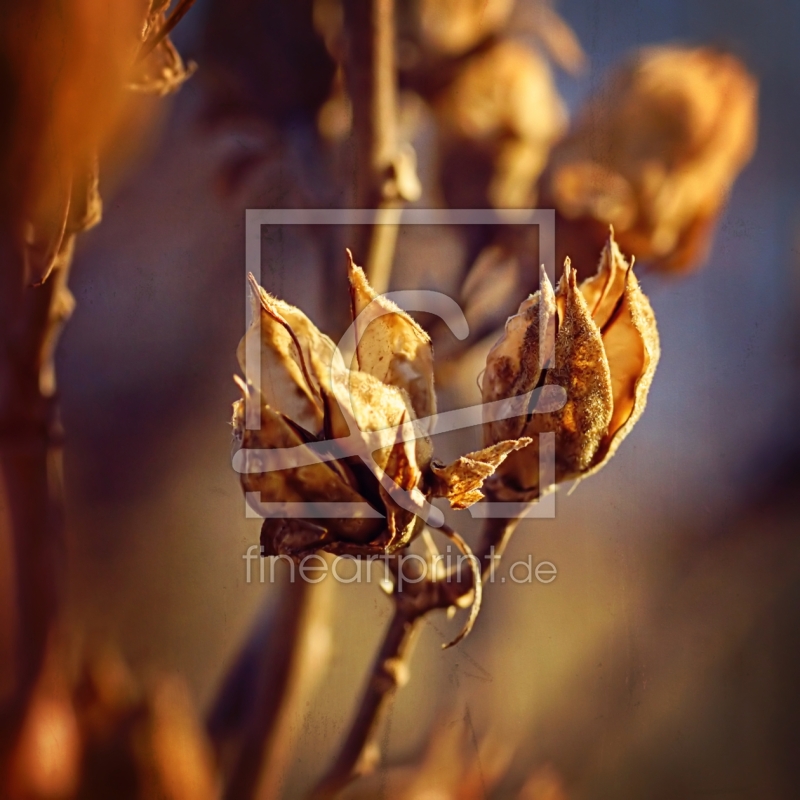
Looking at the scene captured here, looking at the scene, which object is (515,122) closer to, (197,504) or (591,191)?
(591,191)

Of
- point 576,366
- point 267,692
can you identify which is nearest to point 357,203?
point 576,366

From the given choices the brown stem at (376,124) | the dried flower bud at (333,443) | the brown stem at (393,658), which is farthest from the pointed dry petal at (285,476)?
the brown stem at (376,124)

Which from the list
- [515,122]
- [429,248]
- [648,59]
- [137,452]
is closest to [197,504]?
[137,452]

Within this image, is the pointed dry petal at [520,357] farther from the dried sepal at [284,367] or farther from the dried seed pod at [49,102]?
the dried seed pod at [49,102]

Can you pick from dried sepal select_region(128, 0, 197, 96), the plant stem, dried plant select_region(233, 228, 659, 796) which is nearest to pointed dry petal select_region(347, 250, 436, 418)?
dried plant select_region(233, 228, 659, 796)

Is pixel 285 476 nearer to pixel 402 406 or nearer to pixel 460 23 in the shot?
pixel 402 406
